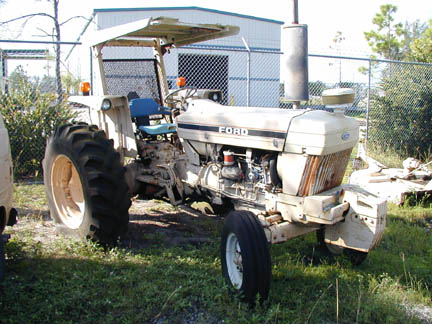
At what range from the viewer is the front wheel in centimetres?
324

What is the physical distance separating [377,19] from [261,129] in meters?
28.9

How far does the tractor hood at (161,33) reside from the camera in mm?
4324

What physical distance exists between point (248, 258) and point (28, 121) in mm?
5711

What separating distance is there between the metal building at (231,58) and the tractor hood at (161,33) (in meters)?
10.3

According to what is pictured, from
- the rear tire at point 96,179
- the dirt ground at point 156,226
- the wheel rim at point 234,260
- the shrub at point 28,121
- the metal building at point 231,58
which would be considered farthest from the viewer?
the metal building at point 231,58

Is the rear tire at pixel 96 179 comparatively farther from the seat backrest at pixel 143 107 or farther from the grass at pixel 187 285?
the seat backrest at pixel 143 107

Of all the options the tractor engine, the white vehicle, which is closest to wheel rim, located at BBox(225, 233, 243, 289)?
the tractor engine

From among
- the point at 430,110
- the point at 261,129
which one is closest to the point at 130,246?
the point at 261,129

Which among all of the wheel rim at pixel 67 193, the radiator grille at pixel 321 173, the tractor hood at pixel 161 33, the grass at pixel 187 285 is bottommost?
the grass at pixel 187 285

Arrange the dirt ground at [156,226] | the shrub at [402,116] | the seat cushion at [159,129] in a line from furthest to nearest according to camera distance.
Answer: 1. the shrub at [402,116]
2. the seat cushion at [159,129]
3. the dirt ground at [156,226]

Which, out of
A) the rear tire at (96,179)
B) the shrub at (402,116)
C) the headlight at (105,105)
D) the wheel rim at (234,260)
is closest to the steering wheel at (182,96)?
the headlight at (105,105)

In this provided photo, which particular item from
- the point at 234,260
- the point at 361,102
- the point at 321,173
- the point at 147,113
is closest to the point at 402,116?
the point at 361,102

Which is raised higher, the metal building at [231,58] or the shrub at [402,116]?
the metal building at [231,58]

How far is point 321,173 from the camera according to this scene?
3.76m
